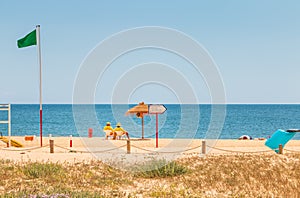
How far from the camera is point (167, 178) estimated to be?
12.8 m

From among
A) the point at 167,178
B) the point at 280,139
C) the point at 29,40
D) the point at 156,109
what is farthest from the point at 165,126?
the point at 167,178

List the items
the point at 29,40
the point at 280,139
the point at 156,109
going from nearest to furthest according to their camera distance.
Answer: the point at 29,40 < the point at 280,139 < the point at 156,109

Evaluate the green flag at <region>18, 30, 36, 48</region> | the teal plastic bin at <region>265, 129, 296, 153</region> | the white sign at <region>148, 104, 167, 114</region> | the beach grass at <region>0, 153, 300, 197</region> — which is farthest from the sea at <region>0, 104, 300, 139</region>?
the beach grass at <region>0, 153, 300, 197</region>

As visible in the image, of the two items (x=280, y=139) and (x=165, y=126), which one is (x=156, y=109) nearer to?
(x=280, y=139)

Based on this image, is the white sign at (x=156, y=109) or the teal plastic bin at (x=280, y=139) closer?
the teal plastic bin at (x=280, y=139)

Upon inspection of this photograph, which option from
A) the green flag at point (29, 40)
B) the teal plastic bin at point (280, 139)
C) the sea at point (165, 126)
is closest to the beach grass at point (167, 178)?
the teal plastic bin at point (280, 139)

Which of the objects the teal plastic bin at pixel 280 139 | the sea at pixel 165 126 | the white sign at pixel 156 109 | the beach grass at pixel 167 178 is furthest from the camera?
the sea at pixel 165 126

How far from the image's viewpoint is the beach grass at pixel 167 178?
10578 millimetres

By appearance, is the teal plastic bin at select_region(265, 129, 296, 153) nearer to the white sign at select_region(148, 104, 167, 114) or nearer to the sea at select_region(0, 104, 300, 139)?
the white sign at select_region(148, 104, 167, 114)

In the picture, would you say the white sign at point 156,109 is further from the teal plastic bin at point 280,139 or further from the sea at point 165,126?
the teal plastic bin at point 280,139

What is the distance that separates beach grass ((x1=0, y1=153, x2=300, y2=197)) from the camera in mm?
10578

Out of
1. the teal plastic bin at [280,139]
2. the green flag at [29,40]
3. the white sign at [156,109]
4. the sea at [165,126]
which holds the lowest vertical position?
the sea at [165,126]

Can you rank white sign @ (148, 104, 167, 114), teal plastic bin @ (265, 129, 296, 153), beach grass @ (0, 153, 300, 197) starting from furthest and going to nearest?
white sign @ (148, 104, 167, 114)
teal plastic bin @ (265, 129, 296, 153)
beach grass @ (0, 153, 300, 197)

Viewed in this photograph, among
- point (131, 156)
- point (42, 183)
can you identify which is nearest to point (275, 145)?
point (131, 156)
